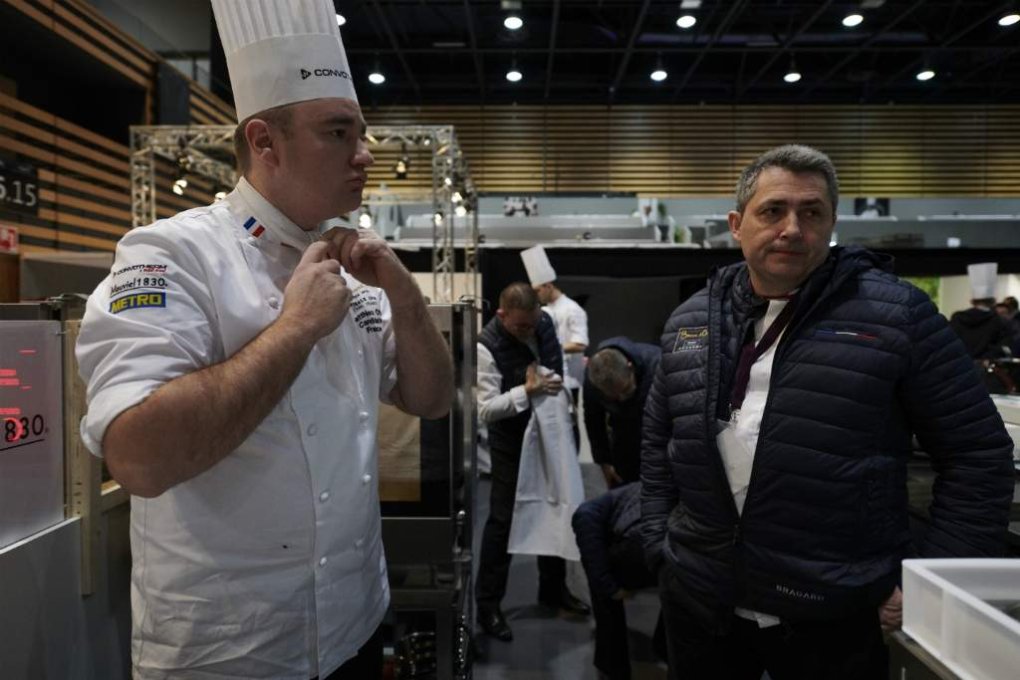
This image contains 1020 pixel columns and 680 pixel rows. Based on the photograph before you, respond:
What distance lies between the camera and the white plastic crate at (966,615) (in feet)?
1.82

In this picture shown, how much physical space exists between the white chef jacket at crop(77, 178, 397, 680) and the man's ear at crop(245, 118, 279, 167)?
5 cm

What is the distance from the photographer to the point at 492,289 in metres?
7.68

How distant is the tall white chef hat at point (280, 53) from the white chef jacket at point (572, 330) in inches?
183

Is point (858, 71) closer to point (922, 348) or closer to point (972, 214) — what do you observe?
point (972, 214)

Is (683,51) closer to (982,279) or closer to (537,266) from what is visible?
(982,279)

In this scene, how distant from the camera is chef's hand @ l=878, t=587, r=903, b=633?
125cm

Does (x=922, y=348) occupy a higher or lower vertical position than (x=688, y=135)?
lower

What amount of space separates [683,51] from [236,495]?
10.4 meters

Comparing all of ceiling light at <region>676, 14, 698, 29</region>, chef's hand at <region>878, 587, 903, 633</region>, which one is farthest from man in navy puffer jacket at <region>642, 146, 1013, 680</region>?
ceiling light at <region>676, 14, 698, 29</region>

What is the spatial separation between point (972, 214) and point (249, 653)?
11561 millimetres

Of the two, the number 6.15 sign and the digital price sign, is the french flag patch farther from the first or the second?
the number 6.15 sign

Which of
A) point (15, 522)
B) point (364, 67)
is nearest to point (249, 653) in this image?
point (15, 522)

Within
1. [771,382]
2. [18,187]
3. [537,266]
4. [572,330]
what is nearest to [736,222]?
[771,382]

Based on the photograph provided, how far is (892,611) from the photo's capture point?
1261 mm
